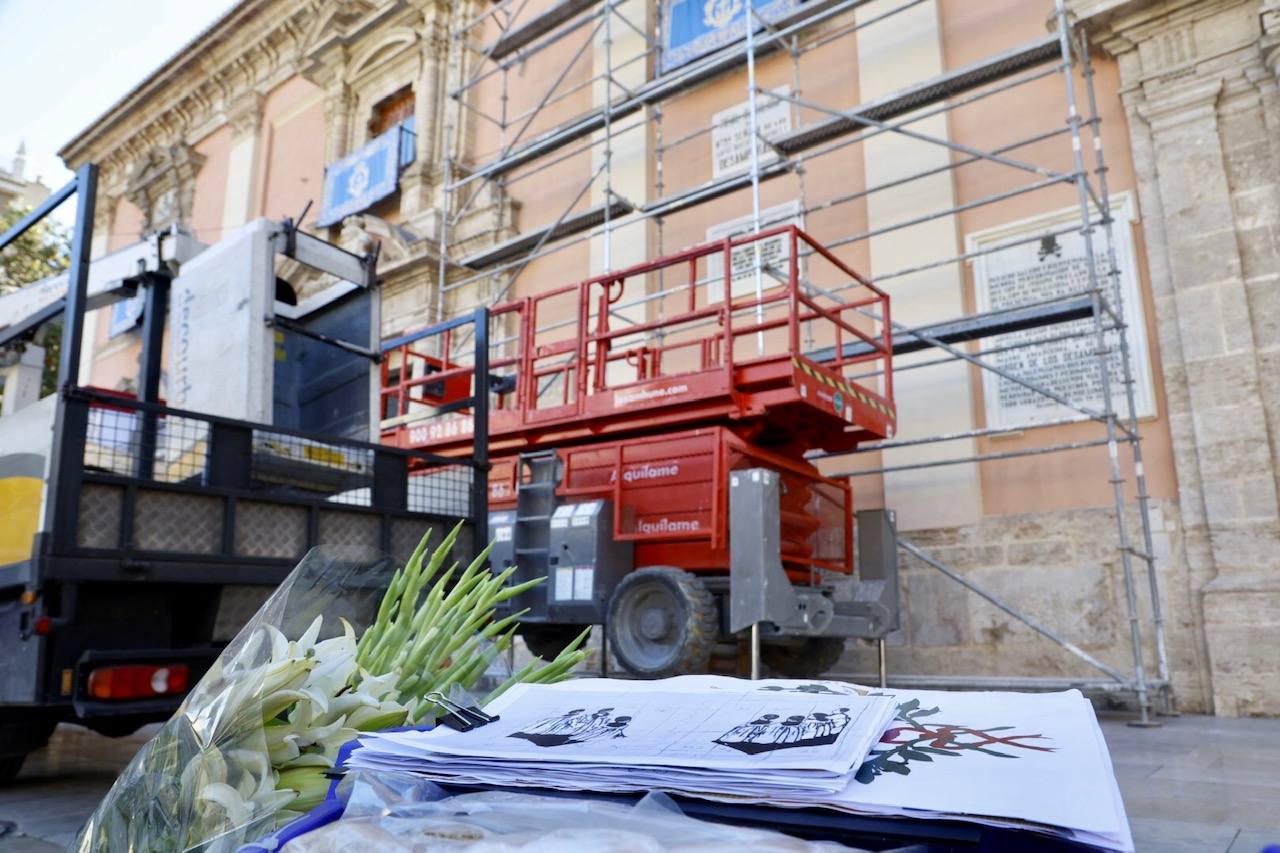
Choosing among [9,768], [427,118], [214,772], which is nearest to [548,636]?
[9,768]

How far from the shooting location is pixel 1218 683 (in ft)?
20.5

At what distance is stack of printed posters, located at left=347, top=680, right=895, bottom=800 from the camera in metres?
0.85

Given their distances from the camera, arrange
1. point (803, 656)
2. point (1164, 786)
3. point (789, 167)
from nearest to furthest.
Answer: point (1164, 786) → point (803, 656) → point (789, 167)

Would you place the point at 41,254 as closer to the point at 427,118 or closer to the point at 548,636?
the point at 427,118

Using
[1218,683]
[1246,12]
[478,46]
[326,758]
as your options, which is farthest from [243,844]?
[478,46]

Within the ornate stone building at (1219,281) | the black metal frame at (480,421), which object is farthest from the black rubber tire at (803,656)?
the black metal frame at (480,421)

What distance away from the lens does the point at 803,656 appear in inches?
293

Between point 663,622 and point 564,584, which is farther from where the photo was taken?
point 564,584

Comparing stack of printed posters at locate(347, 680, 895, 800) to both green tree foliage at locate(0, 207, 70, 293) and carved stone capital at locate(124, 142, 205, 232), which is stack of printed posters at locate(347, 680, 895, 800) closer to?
green tree foliage at locate(0, 207, 70, 293)

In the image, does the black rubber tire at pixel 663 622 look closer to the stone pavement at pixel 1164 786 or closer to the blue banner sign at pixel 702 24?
the stone pavement at pixel 1164 786

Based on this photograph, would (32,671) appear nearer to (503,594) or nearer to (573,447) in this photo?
(503,594)

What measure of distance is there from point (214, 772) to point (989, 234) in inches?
326

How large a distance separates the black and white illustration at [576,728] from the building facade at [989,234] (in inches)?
222

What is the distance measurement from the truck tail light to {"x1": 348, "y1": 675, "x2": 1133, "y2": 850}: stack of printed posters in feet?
8.07
